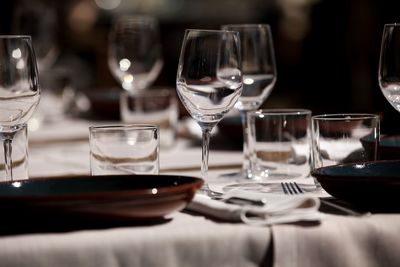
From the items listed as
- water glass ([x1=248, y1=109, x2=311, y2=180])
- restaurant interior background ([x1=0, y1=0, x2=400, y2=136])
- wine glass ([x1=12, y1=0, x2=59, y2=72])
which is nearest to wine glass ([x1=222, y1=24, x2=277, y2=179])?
water glass ([x1=248, y1=109, x2=311, y2=180])

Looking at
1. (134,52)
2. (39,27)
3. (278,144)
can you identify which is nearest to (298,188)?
(278,144)

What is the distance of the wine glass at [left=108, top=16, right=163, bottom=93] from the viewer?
2.51m

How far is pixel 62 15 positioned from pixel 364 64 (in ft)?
9.82

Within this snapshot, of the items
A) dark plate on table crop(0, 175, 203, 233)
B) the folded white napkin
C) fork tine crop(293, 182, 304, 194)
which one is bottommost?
fork tine crop(293, 182, 304, 194)

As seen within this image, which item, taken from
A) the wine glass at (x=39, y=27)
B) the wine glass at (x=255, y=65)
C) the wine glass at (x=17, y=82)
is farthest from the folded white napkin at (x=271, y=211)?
the wine glass at (x=39, y=27)

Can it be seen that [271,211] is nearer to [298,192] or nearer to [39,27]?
[298,192]

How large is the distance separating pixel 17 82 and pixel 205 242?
392mm

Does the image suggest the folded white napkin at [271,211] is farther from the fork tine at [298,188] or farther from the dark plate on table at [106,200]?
the fork tine at [298,188]

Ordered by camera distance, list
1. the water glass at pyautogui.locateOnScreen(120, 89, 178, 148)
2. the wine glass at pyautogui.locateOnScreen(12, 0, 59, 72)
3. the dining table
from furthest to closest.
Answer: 1. the wine glass at pyautogui.locateOnScreen(12, 0, 59, 72)
2. the water glass at pyautogui.locateOnScreen(120, 89, 178, 148)
3. the dining table

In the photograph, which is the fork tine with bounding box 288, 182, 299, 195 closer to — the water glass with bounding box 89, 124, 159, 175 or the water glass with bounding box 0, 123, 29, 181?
the water glass with bounding box 89, 124, 159, 175

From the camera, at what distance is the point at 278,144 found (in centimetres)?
166

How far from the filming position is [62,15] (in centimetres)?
780

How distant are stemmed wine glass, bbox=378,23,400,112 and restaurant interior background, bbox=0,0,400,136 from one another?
3.38 metres

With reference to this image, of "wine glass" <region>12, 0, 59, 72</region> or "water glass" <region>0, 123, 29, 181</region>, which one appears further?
"wine glass" <region>12, 0, 59, 72</region>
